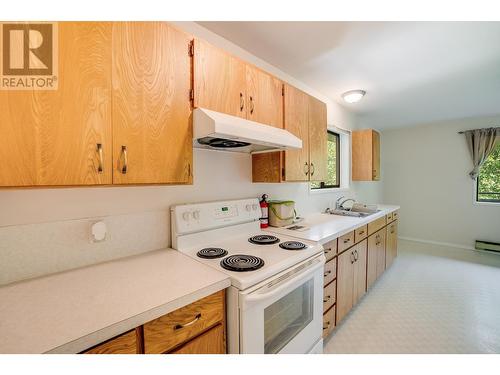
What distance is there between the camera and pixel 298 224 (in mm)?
2010

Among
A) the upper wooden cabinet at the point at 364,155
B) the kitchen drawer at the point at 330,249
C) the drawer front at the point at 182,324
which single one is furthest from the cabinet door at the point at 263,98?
the upper wooden cabinet at the point at 364,155

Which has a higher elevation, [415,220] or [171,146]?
[171,146]

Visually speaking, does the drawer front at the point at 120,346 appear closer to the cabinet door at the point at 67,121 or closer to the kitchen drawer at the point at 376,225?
the cabinet door at the point at 67,121

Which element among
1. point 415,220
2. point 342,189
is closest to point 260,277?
point 342,189

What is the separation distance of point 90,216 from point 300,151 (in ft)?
5.07

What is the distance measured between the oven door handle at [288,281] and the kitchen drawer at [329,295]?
A: 1.28ft

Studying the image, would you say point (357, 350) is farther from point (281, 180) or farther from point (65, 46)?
point (65, 46)

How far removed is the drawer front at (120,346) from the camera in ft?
2.14

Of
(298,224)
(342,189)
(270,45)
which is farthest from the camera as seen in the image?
(342,189)

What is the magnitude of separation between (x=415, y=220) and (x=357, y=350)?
379 centimetres

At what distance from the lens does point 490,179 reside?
3.65 meters

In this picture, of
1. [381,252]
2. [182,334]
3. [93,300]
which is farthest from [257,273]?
[381,252]

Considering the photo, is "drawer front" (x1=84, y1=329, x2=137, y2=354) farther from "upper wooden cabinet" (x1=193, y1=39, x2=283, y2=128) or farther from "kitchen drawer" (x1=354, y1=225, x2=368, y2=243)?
"kitchen drawer" (x1=354, y1=225, x2=368, y2=243)
